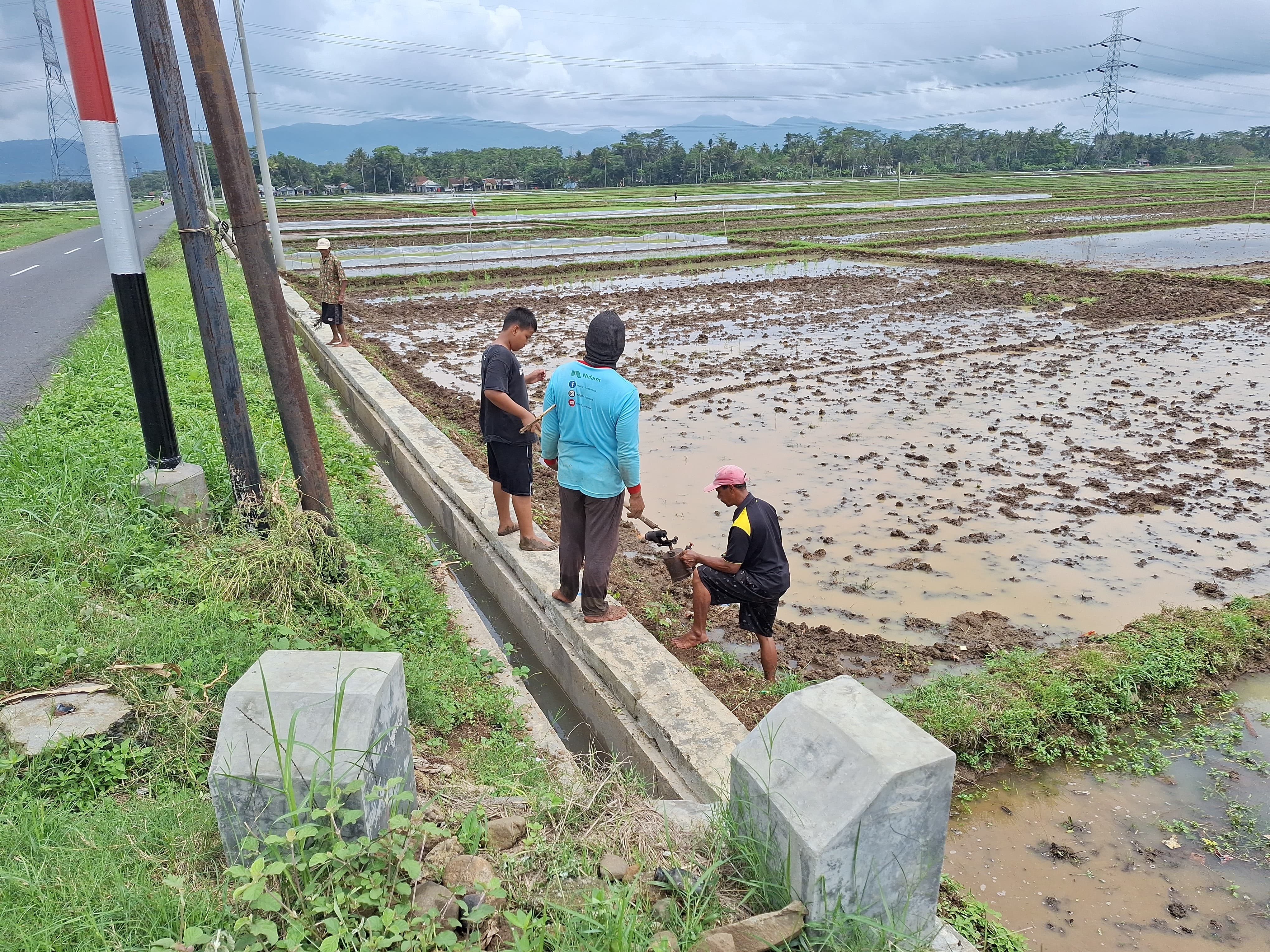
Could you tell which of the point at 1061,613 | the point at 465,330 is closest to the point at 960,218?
the point at 465,330

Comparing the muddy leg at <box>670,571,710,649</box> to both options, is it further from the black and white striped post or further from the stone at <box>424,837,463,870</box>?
the black and white striped post

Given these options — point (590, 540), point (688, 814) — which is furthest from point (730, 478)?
point (688, 814)

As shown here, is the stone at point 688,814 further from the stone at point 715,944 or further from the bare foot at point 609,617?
the bare foot at point 609,617

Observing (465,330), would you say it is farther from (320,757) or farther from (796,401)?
(320,757)

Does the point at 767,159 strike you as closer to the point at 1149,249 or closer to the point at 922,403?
the point at 1149,249

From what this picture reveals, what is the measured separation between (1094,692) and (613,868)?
3.08 metres

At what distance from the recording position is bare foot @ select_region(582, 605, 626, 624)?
4.48m

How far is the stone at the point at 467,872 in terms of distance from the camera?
2.21 meters

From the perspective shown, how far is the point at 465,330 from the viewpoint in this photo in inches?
569

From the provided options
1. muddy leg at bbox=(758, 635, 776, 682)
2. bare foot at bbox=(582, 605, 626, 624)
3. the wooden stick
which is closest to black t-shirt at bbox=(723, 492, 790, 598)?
muddy leg at bbox=(758, 635, 776, 682)

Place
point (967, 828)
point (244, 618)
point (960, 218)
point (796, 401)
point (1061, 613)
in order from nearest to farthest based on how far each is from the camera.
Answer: point (967, 828) → point (244, 618) → point (1061, 613) → point (796, 401) → point (960, 218)

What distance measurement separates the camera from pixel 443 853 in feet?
7.55

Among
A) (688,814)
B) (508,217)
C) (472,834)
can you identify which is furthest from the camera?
(508,217)

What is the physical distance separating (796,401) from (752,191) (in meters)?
61.8
